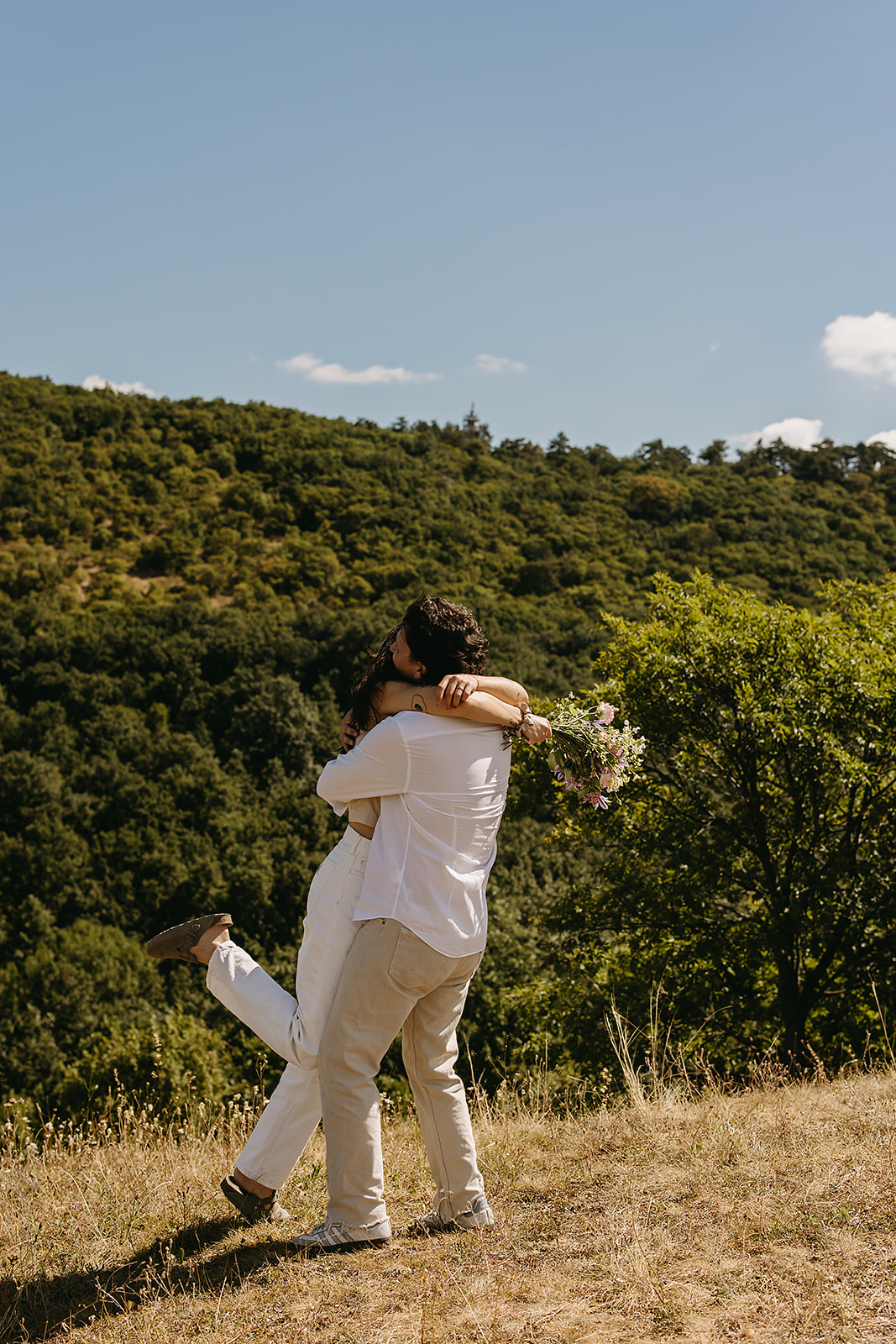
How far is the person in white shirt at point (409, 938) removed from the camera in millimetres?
2547

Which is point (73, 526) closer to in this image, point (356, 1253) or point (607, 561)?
point (607, 561)

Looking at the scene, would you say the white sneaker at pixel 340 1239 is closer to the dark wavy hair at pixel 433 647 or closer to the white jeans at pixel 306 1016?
the white jeans at pixel 306 1016

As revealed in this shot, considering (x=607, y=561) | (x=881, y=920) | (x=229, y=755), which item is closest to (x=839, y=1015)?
(x=881, y=920)

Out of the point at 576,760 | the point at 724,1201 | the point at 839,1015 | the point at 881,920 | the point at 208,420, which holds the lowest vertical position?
the point at 839,1015

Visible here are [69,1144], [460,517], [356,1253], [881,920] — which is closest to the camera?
[356,1253]

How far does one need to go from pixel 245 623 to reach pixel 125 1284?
3578cm

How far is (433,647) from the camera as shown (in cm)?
270

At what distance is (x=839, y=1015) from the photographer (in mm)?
9203

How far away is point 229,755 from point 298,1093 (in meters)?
31.0

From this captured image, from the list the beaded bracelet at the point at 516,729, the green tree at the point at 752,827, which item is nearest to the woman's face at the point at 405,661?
the beaded bracelet at the point at 516,729

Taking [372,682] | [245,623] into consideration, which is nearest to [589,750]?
[372,682]

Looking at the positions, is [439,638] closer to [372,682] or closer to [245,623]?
[372,682]

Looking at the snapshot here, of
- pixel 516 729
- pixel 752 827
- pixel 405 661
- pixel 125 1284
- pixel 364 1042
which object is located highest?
pixel 405 661

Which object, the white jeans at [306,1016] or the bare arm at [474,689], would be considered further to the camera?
the white jeans at [306,1016]
